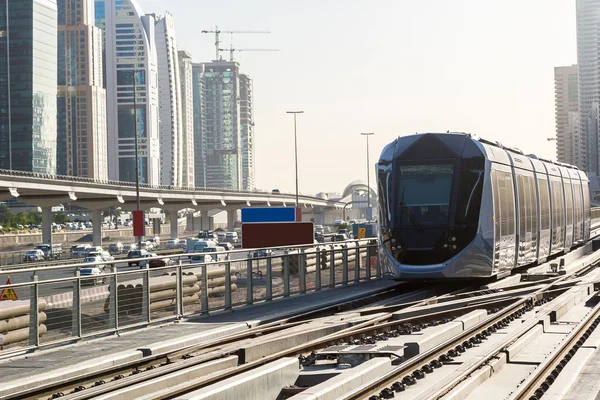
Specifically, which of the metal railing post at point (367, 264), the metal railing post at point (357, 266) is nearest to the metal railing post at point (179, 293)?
the metal railing post at point (357, 266)

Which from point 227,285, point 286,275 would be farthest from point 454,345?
point 286,275

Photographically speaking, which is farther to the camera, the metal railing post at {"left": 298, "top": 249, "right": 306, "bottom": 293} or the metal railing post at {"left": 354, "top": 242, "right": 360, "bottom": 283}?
the metal railing post at {"left": 354, "top": 242, "right": 360, "bottom": 283}

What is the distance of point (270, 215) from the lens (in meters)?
24.2

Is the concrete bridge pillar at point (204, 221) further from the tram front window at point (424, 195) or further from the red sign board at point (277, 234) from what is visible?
the tram front window at point (424, 195)

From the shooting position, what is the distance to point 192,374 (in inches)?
431

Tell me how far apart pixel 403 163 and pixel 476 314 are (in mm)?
6203

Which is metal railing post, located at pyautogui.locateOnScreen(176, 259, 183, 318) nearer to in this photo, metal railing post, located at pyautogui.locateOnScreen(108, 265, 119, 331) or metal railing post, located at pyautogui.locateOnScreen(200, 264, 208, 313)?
metal railing post, located at pyautogui.locateOnScreen(200, 264, 208, 313)

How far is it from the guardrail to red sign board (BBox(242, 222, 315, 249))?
0.98 feet

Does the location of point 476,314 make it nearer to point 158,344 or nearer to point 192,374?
point 158,344

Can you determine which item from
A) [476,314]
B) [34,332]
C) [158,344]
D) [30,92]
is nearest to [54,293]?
[34,332]

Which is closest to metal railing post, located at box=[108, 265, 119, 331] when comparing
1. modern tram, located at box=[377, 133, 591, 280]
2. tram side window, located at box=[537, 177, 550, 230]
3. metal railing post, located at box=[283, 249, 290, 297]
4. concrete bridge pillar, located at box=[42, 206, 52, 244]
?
metal railing post, located at box=[283, 249, 290, 297]

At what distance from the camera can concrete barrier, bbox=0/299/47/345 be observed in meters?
13.2

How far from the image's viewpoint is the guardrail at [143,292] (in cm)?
1348

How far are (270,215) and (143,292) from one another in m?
8.28
